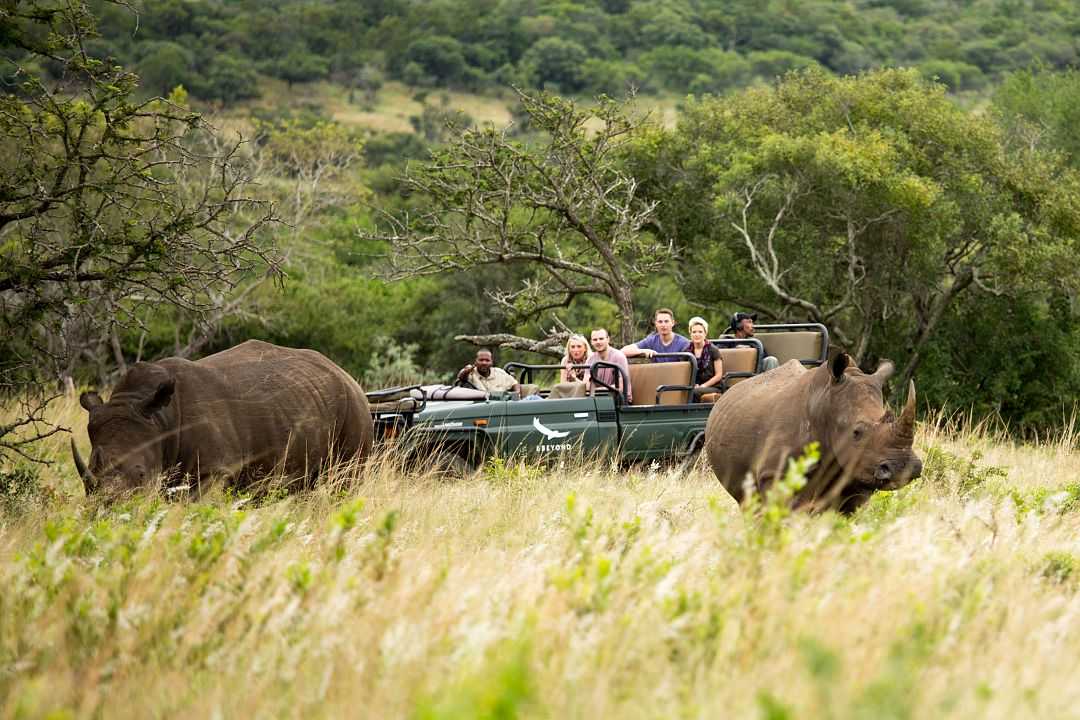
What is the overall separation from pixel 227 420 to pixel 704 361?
19.3 ft

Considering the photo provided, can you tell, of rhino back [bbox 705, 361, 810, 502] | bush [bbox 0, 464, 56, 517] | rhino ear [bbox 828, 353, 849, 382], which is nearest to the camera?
rhino ear [bbox 828, 353, 849, 382]

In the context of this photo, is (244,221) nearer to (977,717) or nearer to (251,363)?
(251,363)

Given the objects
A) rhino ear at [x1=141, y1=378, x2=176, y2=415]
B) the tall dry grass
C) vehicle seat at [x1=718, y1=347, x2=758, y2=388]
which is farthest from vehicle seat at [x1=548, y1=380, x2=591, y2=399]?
the tall dry grass

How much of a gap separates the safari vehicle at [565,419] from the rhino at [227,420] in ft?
4.88

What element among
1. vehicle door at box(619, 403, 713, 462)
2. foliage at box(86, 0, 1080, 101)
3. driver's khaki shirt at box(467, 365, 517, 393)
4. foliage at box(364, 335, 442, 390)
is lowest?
foliage at box(364, 335, 442, 390)

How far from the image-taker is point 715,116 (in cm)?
2961

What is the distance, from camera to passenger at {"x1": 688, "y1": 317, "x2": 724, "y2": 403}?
13883 mm

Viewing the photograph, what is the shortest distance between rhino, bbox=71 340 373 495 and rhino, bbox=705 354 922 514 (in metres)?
3.10

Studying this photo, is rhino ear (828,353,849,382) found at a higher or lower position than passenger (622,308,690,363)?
higher

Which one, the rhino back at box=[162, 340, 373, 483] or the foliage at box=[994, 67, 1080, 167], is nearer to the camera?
the rhino back at box=[162, 340, 373, 483]

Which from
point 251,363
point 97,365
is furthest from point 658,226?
point 251,363

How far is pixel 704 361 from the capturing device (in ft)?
46.5

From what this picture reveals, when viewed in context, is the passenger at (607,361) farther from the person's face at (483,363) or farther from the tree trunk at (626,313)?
the tree trunk at (626,313)

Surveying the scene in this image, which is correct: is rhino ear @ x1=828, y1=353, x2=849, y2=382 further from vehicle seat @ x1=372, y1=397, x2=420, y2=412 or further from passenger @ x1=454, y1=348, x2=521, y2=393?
passenger @ x1=454, y1=348, x2=521, y2=393
